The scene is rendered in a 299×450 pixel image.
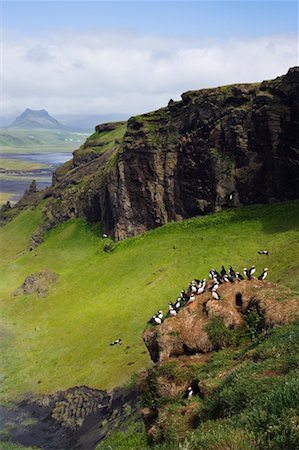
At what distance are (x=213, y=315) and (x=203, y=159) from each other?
50165 mm

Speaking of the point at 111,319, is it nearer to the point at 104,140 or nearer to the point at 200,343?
the point at 200,343

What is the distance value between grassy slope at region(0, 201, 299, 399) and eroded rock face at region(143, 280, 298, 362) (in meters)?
10.6

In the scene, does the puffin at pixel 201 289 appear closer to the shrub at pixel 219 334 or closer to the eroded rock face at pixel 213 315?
the eroded rock face at pixel 213 315

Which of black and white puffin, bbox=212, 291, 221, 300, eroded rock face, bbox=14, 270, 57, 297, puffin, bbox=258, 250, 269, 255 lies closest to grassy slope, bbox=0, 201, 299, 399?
puffin, bbox=258, 250, 269, 255

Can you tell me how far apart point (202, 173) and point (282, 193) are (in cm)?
1534

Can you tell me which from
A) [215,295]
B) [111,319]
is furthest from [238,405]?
[111,319]

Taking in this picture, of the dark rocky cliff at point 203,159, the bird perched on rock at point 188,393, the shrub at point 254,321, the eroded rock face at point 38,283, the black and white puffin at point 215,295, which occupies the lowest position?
the eroded rock face at point 38,283

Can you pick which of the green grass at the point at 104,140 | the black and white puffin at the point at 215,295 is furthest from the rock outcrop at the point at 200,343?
the green grass at the point at 104,140

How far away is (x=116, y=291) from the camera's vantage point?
207 feet

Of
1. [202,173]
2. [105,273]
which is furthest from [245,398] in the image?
[202,173]

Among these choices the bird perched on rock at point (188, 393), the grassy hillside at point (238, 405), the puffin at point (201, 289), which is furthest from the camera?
the puffin at point (201, 289)

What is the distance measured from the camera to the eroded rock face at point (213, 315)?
2899cm

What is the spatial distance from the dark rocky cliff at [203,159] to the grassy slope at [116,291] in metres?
5.79

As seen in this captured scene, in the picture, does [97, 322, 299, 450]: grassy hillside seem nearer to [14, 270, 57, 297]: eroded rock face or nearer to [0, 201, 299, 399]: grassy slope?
[0, 201, 299, 399]: grassy slope
